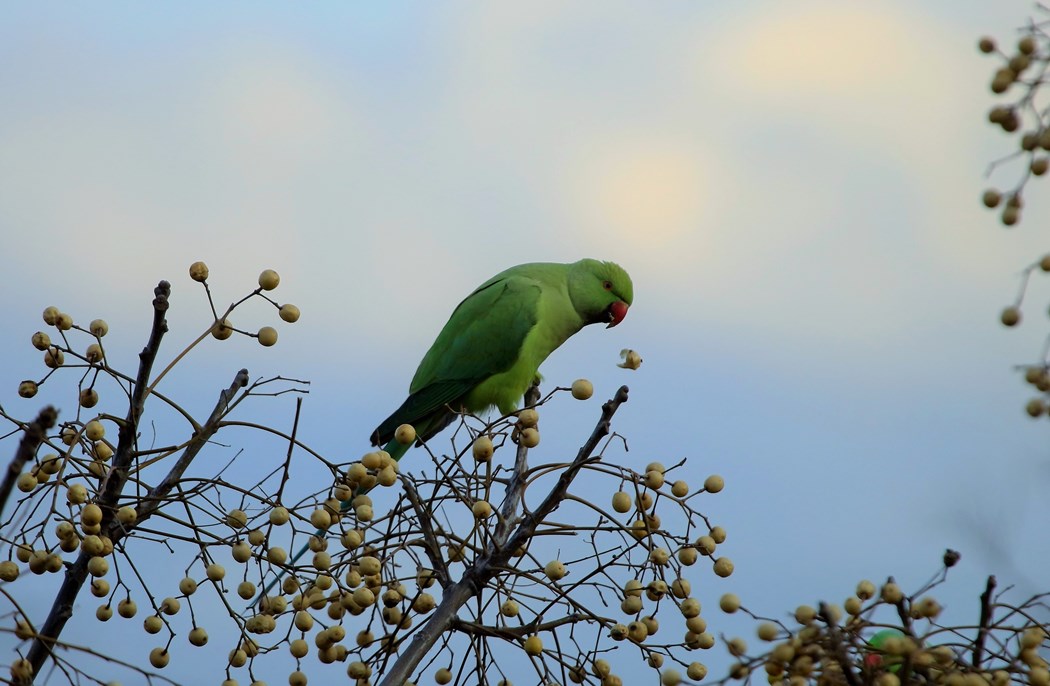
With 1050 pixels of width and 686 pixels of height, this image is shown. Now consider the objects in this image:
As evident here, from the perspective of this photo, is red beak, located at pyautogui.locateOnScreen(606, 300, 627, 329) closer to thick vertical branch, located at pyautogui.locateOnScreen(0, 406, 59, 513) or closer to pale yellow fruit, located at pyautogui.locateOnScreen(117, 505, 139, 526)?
pale yellow fruit, located at pyautogui.locateOnScreen(117, 505, 139, 526)

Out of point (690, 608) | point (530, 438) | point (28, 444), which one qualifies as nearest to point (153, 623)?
point (530, 438)

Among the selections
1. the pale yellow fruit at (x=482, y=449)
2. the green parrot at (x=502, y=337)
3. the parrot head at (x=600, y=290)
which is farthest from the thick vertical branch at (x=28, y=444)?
the parrot head at (x=600, y=290)

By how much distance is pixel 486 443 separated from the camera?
2594 millimetres

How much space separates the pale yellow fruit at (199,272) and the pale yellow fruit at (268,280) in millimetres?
130

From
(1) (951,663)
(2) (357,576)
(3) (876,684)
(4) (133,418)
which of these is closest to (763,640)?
(3) (876,684)

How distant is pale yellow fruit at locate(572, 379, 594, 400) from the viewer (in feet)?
9.10

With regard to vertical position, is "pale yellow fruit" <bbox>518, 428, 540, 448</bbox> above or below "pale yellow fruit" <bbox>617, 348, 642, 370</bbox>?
below

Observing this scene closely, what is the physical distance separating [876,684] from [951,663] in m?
0.15

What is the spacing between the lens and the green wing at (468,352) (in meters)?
4.90

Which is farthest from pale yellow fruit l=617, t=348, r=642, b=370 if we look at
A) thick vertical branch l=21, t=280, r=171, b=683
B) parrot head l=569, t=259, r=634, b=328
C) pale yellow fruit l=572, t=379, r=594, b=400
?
parrot head l=569, t=259, r=634, b=328

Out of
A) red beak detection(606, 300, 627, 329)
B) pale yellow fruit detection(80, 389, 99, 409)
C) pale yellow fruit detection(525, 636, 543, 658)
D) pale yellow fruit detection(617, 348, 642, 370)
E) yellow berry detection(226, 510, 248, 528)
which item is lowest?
pale yellow fruit detection(525, 636, 543, 658)

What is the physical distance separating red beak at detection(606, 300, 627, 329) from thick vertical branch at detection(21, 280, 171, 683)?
316 centimetres

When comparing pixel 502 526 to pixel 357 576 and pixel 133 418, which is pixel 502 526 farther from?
pixel 133 418

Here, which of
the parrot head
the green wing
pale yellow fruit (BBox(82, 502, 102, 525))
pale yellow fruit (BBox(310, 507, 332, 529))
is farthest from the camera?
the parrot head
